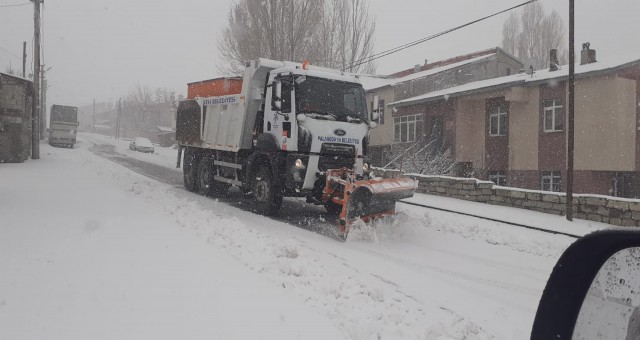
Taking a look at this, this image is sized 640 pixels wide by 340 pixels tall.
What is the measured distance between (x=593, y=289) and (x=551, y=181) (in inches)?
823

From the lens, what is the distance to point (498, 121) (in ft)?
75.0

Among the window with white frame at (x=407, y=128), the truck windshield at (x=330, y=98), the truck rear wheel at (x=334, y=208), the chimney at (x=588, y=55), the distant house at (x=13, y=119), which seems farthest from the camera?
the window with white frame at (x=407, y=128)

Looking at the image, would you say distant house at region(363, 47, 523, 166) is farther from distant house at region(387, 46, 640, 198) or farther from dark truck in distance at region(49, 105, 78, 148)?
dark truck in distance at region(49, 105, 78, 148)

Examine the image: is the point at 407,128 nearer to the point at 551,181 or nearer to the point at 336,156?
the point at 551,181

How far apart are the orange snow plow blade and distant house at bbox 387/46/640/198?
13417 millimetres

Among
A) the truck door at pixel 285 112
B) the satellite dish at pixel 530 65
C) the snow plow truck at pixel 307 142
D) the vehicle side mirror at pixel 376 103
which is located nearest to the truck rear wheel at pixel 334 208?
the snow plow truck at pixel 307 142

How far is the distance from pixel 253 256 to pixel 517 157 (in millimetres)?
18708

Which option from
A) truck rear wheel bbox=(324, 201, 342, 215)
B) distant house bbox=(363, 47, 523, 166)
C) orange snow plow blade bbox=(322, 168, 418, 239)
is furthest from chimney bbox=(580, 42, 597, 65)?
orange snow plow blade bbox=(322, 168, 418, 239)

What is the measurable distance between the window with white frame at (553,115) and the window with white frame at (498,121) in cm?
215

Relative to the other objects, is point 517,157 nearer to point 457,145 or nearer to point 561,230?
point 457,145

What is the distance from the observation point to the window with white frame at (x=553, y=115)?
1972 cm

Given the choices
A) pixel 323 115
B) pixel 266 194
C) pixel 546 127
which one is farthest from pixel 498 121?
Result: pixel 266 194

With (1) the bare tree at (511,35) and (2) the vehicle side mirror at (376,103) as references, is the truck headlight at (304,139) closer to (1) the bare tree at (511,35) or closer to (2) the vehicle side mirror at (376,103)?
(2) the vehicle side mirror at (376,103)

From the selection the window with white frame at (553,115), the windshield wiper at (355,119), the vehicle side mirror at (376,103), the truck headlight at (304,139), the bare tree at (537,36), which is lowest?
the truck headlight at (304,139)
